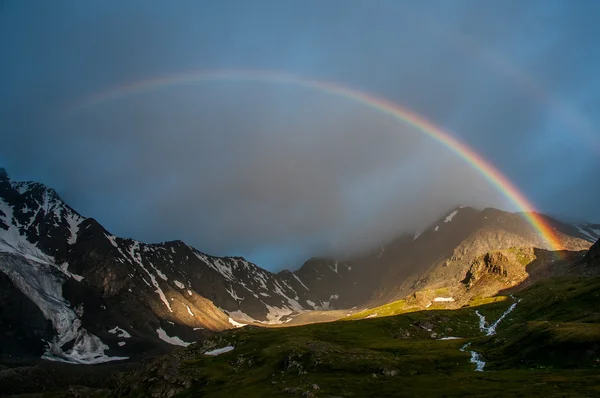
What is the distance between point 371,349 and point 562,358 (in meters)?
45.4

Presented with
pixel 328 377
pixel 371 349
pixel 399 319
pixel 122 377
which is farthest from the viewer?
pixel 399 319

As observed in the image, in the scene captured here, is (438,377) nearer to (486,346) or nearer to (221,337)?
(486,346)

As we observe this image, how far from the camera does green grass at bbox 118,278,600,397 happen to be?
177 feet

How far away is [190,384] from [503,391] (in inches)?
2600

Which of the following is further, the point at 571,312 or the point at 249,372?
the point at 571,312

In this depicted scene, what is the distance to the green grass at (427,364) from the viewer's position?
53875 mm

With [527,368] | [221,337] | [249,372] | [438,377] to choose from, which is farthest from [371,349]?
[221,337]

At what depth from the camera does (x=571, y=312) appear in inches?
3979

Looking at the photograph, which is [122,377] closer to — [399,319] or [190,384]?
[190,384]

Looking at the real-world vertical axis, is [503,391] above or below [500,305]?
below

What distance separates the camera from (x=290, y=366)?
282 feet

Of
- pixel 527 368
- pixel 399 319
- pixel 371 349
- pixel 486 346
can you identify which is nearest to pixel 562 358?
pixel 527 368

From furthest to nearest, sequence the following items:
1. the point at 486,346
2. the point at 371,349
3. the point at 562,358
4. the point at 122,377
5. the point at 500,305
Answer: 1. the point at 500,305
2. the point at 122,377
3. the point at 371,349
4. the point at 486,346
5. the point at 562,358

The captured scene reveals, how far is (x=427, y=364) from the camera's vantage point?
75.2m
